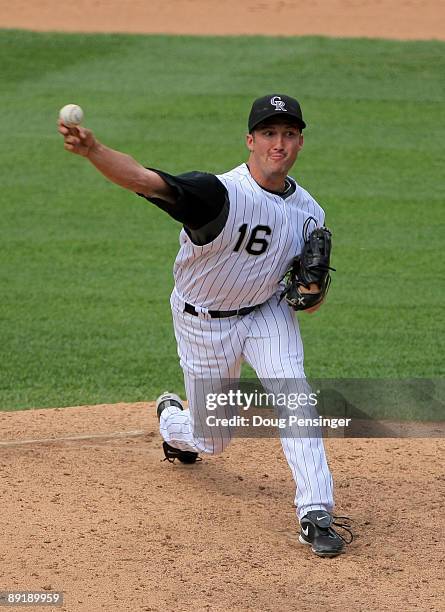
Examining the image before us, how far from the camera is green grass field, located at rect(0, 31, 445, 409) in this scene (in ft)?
24.9

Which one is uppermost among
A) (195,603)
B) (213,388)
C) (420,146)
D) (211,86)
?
(211,86)

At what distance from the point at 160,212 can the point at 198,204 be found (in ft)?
20.6

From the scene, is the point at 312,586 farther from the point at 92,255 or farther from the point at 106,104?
the point at 106,104

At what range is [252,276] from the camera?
15.2 feet

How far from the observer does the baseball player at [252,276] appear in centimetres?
439

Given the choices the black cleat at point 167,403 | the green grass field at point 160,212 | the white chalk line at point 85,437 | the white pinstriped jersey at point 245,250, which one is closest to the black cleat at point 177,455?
the black cleat at point 167,403

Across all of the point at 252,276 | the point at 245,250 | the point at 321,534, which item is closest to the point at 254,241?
the point at 245,250

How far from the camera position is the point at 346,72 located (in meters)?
14.5

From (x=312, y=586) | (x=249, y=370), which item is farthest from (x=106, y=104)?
(x=312, y=586)

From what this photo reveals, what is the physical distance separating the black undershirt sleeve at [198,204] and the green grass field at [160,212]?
2.67 meters

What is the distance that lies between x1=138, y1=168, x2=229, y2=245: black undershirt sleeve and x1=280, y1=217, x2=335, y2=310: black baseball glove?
0.43 m

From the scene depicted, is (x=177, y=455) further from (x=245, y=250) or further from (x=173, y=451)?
(x=245, y=250)

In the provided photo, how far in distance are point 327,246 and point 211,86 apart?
9.45 m

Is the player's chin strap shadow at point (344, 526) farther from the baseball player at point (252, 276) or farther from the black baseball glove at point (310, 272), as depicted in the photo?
the black baseball glove at point (310, 272)
